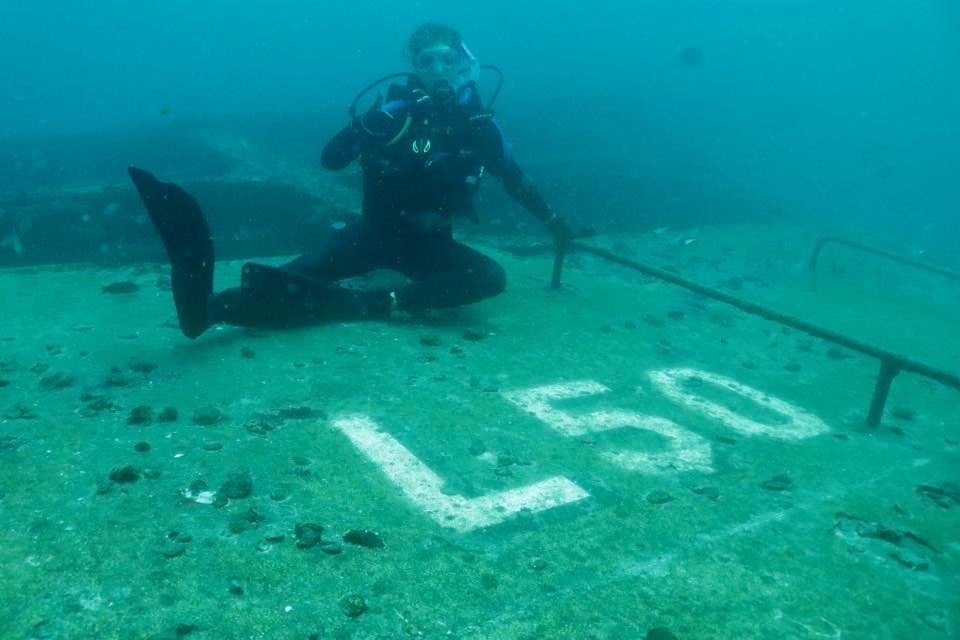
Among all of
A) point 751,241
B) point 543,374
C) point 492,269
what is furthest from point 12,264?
point 751,241

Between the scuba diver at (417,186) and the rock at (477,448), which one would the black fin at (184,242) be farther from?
the rock at (477,448)

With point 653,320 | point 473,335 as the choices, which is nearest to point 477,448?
point 473,335

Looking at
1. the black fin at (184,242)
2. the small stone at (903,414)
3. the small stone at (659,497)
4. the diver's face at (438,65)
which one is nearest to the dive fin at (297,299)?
the black fin at (184,242)

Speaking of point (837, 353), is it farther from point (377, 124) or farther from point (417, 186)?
point (377, 124)

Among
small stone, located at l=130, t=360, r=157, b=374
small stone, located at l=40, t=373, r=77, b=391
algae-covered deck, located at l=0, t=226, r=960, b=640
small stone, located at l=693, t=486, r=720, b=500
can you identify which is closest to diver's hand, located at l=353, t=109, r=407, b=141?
algae-covered deck, located at l=0, t=226, r=960, b=640

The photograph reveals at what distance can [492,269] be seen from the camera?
550 cm

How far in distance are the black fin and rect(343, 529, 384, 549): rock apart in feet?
7.32

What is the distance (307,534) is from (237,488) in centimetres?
46

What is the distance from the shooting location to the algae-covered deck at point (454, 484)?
2.34m

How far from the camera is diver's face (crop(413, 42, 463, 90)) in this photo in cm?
559

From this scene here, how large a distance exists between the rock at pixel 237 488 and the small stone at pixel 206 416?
0.62m

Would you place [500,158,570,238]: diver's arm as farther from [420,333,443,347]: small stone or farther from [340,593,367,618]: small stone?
[340,593,367,618]: small stone

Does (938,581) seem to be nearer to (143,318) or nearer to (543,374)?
(543,374)

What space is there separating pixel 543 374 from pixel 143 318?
312 centimetres
